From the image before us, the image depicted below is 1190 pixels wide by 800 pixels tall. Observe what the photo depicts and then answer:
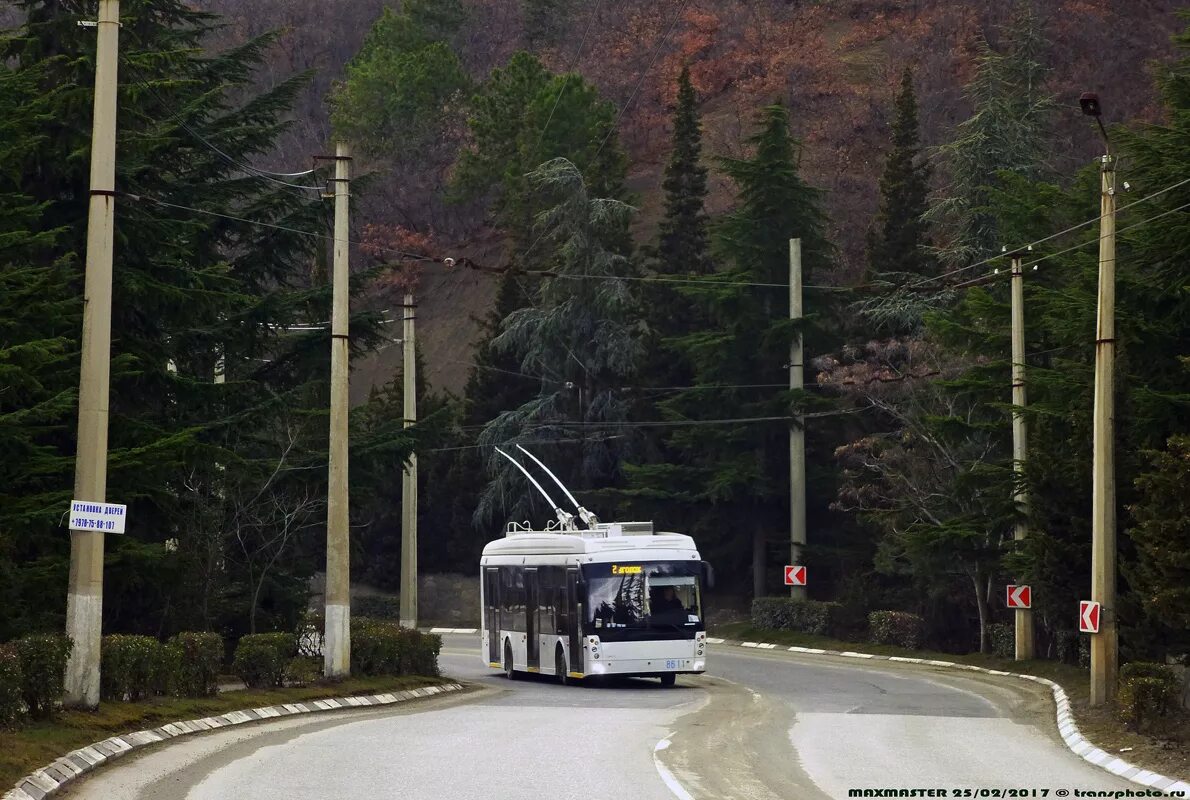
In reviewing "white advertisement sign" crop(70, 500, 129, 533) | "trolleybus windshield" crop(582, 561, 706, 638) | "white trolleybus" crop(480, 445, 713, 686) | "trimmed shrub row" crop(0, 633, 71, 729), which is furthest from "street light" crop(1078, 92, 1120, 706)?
"trimmed shrub row" crop(0, 633, 71, 729)

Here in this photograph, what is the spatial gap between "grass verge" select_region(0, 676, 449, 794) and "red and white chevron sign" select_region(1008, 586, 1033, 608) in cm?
1549

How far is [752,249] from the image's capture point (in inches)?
2340

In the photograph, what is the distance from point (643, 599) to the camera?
31.6 metres

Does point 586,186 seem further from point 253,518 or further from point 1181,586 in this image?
point 1181,586

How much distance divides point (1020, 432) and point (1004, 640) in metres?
5.92

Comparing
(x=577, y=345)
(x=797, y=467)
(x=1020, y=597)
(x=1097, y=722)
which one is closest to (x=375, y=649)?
(x=1097, y=722)

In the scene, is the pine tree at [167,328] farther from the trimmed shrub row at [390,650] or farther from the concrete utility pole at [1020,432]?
the concrete utility pole at [1020,432]

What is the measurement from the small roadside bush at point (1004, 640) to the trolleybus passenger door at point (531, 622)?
508 inches

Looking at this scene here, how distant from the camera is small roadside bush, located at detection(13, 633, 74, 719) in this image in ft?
57.9

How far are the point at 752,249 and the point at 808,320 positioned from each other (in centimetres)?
582

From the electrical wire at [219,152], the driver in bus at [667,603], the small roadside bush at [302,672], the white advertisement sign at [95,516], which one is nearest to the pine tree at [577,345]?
the electrical wire at [219,152]

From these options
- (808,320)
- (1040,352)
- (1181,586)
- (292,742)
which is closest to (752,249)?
(808,320)

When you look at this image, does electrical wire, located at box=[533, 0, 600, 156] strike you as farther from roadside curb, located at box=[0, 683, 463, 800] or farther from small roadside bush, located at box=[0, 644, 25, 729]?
small roadside bush, located at box=[0, 644, 25, 729]

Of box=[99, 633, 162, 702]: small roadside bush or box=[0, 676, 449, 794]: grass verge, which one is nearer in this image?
box=[0, 676, 449, 794]: grass verge
